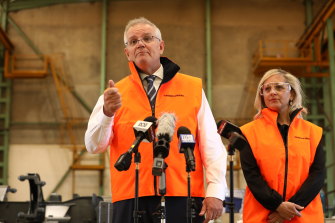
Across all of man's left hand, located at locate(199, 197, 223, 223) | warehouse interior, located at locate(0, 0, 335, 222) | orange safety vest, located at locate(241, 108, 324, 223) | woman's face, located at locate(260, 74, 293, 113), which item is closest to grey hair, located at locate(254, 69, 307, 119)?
woman's face, located at locate(260, 74, 293, 113)

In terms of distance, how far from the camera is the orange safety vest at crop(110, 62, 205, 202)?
2.98 meters

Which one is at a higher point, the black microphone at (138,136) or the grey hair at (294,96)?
the grey hair at (294,96)

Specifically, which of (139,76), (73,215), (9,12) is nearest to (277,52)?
(9,12)

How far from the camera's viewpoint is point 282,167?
11.6 feet

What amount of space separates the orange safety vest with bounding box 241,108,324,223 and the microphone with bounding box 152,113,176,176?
4.09 feet

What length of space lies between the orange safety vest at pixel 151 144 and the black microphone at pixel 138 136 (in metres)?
0.47

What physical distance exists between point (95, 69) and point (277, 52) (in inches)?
220

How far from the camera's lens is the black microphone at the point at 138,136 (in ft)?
7.90

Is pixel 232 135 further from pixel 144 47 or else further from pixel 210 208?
pixel 144 47

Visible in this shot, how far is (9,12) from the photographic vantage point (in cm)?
1520

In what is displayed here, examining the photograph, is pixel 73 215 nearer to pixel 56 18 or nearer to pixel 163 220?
pixel 163 220

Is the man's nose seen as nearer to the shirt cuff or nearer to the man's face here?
the man's face

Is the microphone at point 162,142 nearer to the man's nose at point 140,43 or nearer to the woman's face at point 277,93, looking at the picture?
the man's nose at point 140,43

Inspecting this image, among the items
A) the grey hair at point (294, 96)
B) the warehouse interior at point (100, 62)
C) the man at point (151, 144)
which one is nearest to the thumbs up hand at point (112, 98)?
the man at point (151, 144)
